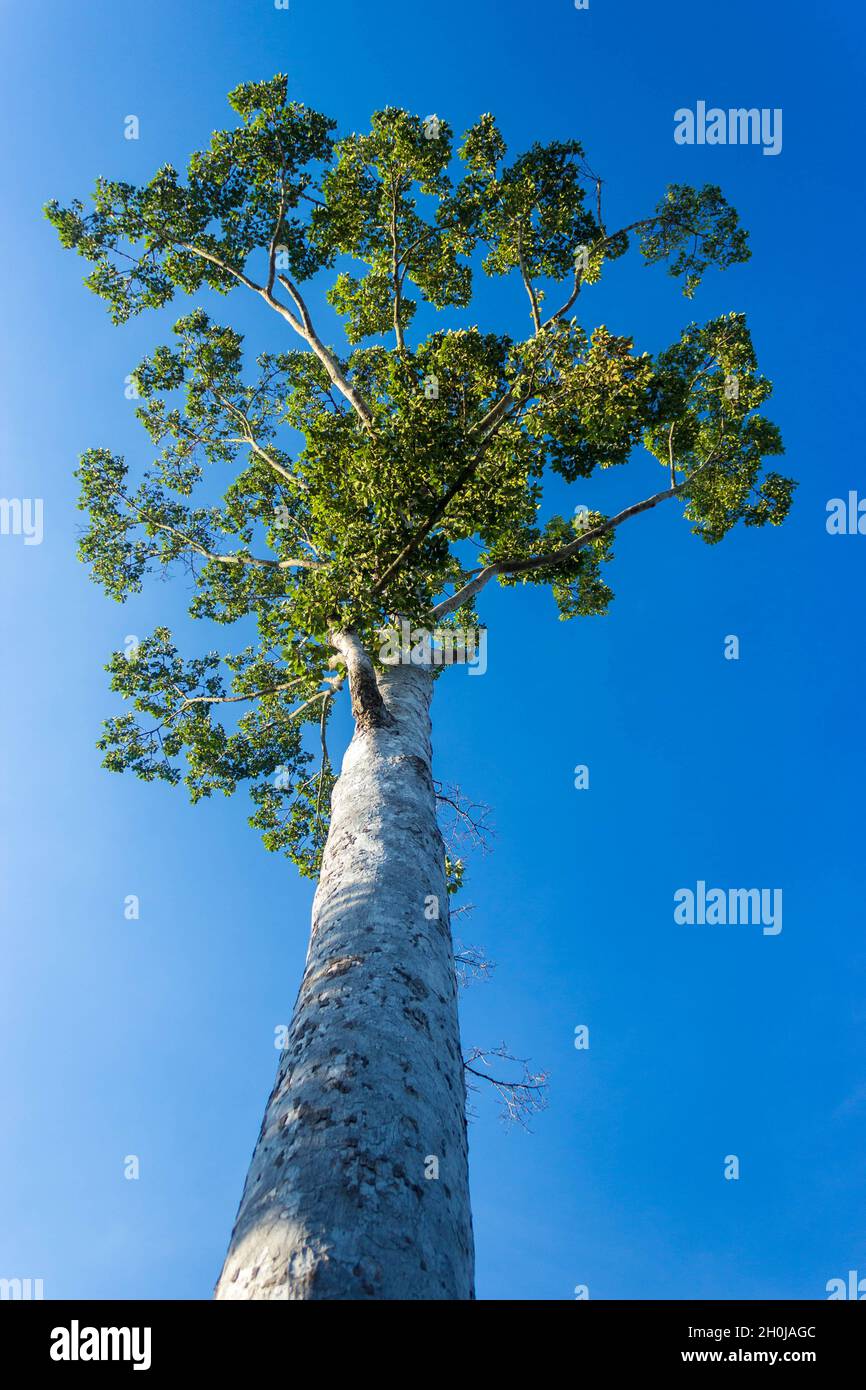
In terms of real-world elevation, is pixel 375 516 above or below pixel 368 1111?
above

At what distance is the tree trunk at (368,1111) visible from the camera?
244cm

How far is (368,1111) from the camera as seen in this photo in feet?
9.72

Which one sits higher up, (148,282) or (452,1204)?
(148,282)

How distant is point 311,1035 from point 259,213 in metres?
11.3

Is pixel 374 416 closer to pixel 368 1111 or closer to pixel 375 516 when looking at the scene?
pixel 375 516

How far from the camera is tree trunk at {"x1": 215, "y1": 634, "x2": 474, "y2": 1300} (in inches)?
96.2

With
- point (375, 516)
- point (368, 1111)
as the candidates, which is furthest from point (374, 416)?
point (368, 1111)

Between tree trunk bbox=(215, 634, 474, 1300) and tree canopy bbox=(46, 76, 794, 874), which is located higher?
tree canopy bbox=(46, 76, 794, 874)

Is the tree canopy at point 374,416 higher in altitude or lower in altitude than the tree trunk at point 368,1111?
higher

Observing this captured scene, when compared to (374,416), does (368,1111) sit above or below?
below

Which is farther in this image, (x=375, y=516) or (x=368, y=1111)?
(x=375, y=516)

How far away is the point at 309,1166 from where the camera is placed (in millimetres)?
2723
